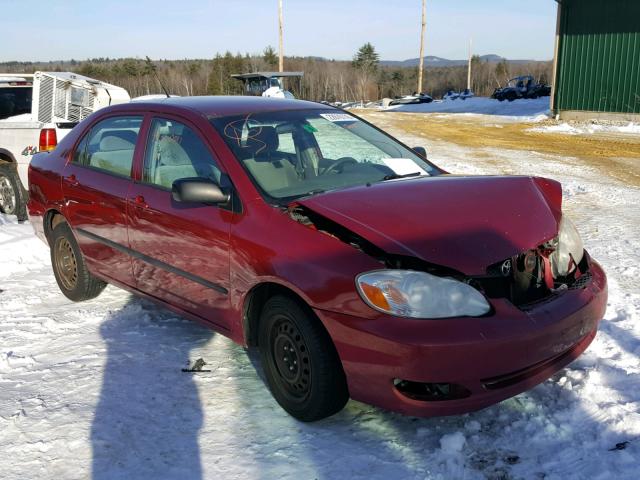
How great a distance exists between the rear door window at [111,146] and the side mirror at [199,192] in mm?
1035

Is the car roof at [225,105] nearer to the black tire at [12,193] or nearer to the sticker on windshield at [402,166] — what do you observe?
the sticker on windshield at [402,166]

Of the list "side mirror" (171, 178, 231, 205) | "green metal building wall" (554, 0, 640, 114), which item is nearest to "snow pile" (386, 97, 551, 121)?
"green metal building wall" (554, 0, 640, 114)

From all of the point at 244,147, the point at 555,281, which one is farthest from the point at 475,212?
the point at 244,147

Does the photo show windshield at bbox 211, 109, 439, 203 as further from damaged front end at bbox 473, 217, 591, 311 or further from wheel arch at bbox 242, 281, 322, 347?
damaged front end at bbox 473, 217, 591, 311

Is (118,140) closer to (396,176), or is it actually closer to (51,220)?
(51,220)

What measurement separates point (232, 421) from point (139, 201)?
5.42 ft

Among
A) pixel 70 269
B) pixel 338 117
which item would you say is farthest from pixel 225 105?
pixel 70 269

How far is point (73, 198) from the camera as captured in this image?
15.9 ft

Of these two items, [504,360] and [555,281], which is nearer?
[504,360]

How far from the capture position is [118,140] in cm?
465

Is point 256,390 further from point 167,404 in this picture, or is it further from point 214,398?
point 167,404

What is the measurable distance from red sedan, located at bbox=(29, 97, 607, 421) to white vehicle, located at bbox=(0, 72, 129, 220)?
4.14 meters

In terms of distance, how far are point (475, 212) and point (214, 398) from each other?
177 cm

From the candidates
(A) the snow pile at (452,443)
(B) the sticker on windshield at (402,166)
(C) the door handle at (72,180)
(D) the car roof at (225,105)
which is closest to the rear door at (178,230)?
(D) the car roof at (225,105)
